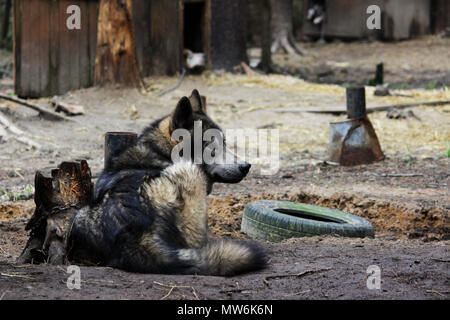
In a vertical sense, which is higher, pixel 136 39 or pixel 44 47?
pixel 136 39

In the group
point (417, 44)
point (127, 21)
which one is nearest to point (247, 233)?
point (127, 21)

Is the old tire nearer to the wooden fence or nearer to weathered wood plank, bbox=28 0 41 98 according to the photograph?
the wooden fence

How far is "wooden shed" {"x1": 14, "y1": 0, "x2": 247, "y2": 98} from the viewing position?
14102mm

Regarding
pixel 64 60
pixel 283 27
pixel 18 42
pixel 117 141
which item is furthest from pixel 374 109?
pixel 283 27

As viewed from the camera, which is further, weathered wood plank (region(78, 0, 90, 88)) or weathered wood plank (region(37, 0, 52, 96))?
weathered wood plank (region(78, 0, 90, 88))

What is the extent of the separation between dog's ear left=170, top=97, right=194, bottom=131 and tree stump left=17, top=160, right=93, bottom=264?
32.9 inches

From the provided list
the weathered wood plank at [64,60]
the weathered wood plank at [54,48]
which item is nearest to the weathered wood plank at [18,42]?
the weathered wood plank at [54,48]

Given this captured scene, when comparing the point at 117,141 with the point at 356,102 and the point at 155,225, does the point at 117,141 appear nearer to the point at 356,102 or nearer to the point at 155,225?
the point at 155,225

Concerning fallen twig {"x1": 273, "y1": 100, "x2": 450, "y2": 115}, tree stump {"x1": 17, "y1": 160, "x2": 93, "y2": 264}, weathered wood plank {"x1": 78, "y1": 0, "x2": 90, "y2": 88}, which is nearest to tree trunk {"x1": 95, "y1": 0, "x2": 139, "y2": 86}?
weathered wood plank {"x1": 78, "y1": 0, "x2": 90, "y2": 88}

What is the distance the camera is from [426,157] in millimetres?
9367

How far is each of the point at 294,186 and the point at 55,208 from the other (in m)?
3.75

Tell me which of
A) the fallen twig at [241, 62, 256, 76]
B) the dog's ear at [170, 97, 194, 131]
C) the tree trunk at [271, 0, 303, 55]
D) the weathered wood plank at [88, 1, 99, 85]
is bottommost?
the dog's ear at [170, 97, 194, 131]

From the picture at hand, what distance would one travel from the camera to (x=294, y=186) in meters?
7.86

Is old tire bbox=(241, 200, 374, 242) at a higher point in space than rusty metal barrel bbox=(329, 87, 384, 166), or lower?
lower
